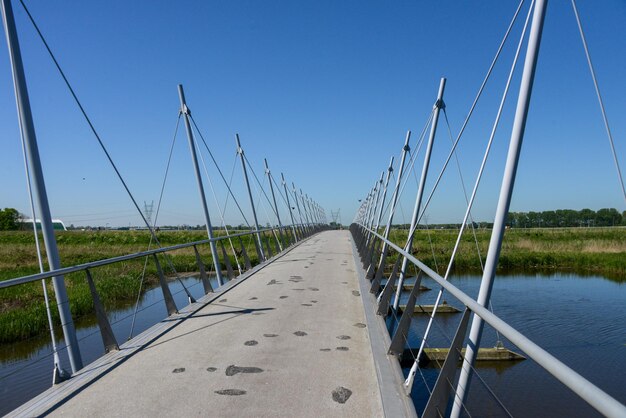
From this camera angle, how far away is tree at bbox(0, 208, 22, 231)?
109125 mm

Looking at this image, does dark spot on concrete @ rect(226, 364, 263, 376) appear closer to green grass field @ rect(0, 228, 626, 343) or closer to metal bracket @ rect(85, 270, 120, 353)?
metal bracket @ rect(85, 270, 120, 353)

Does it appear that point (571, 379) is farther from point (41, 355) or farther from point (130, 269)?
point (130, 269)

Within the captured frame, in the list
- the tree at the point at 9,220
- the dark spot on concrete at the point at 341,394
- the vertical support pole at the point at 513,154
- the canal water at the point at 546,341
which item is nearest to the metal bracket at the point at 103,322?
the dark spot on concrete at the point at 341,394

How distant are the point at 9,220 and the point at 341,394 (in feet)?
419

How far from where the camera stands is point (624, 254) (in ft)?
95.9

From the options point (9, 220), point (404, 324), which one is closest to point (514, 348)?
point (404, 324)

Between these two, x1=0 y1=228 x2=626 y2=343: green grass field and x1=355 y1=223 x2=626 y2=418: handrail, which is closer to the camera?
x1=355 y1=223 x2=626 y2=418: handrail

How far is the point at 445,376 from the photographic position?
3.19 m

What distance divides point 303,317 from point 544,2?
492 centimetres

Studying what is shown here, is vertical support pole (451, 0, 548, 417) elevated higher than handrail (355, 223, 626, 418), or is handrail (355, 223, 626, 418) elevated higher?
vertical support pole (451, 0, 548, 417)

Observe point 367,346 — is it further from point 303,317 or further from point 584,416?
point 584,416

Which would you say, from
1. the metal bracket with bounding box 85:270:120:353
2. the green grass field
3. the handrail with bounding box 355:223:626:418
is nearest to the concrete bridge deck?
the metal bracket with bounding box 85:270:120:353

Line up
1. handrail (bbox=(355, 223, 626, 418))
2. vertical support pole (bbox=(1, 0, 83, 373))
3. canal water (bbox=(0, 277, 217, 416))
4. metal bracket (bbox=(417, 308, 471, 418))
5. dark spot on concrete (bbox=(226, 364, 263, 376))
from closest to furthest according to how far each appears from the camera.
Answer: handrail (bbox=(355, 223, 626, 418)), metal bracket (bbox=(417, 308, 471, 418)), dark spot on concrete (bbox=(226, 364, 263, 376)), vertical support pole (bbox=(1, 0, 83, 373)), canal water (bbox=(0, 277, 217, 416))

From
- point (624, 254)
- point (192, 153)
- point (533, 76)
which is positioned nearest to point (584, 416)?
point (533, 76)
